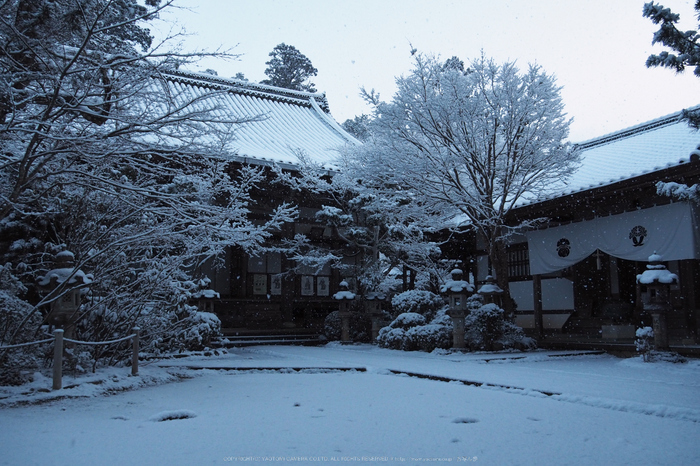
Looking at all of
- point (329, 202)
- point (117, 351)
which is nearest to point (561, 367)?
point (117, 351)

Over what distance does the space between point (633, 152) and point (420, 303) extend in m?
6.49

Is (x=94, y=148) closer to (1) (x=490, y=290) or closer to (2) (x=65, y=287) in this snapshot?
(2) (x=65, y=287)

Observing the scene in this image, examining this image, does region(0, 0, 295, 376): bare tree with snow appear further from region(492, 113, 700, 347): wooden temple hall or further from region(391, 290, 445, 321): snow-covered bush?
region(492, 113, 700, 347): wooden temple hall

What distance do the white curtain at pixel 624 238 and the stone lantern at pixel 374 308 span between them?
158 inches

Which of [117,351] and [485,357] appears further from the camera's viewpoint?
[485,357]

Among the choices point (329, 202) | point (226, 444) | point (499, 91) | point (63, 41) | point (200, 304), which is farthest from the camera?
point (329, 202)

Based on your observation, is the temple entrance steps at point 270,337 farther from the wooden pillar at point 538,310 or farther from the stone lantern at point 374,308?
the wooden pillar at point 538,310

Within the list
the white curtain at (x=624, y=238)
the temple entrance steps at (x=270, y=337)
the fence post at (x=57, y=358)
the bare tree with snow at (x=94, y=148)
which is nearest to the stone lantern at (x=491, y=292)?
the white curtain at (x=624, y=238)

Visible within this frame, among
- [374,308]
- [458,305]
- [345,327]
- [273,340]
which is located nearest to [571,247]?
[458,305]

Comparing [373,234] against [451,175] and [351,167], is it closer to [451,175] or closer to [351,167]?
[351,167]

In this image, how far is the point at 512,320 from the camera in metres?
11.6

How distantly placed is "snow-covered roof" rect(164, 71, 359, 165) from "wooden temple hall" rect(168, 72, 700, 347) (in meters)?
0.08

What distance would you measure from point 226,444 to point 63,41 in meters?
4.56

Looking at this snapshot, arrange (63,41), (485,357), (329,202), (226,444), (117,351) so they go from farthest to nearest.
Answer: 1. (329,202)
2. (485,357)
3. (117,351)
4. (63,41)
5. (226,444)
